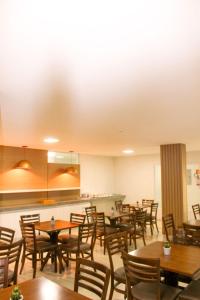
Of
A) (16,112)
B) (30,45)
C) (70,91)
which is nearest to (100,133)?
(16,112)

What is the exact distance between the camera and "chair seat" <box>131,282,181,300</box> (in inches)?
104

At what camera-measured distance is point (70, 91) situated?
2.74 metres

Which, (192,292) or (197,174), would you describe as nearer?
(192,292)

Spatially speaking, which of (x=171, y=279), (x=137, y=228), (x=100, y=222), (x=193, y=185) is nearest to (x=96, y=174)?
(x=193, y=185)

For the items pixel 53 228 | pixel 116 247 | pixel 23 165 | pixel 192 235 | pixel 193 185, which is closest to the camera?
pixel 116 247

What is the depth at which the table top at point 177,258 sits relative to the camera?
266cm

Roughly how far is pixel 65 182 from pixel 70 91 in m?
5.85

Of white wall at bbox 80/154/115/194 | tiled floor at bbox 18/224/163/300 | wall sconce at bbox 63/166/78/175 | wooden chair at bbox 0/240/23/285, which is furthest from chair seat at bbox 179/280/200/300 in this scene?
white wall at bbox 80/154/115/194

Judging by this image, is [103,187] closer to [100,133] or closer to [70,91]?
[100,133]

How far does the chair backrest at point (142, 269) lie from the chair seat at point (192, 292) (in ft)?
1.02

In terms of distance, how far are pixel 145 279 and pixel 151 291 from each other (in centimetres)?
24

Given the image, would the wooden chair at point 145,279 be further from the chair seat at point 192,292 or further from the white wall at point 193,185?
the white wall at point 193,185

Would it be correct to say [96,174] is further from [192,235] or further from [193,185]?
[192,235]

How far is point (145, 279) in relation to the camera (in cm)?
260
